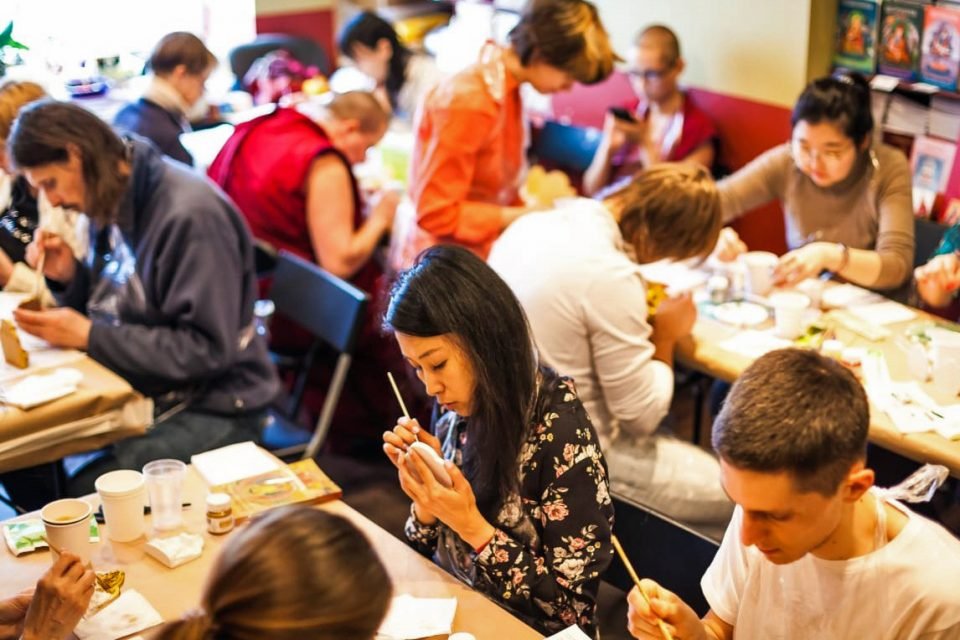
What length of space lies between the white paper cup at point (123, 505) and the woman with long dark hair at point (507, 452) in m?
0.50

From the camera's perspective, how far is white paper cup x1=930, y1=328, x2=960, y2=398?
8.94 feet

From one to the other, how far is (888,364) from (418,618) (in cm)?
159

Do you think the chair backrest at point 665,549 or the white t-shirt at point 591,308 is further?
the white t-shirt at point 591,308

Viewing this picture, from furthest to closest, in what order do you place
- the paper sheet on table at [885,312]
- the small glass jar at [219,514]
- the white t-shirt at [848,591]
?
the paper sheet on table at [885,312] → the small glass jar at [219,514] → the white t-shirt at [848,591]

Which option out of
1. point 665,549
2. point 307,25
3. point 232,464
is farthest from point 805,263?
point 307,25

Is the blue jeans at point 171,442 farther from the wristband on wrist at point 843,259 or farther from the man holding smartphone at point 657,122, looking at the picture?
the man holding smartphone at point 657,122

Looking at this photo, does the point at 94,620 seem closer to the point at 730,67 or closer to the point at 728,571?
the point at 728,571

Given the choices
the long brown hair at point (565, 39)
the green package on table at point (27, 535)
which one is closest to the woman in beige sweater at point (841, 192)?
the long brown hair at point (565, 39)

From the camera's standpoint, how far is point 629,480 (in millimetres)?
2793

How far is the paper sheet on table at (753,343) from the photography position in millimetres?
2990

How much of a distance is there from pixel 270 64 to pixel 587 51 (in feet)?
8.84

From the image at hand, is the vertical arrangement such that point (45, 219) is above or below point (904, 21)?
below

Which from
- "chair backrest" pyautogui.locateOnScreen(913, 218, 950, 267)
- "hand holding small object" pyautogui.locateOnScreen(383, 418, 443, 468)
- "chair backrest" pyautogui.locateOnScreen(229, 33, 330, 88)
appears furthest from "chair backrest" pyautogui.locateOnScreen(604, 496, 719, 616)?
"chair backrest" pyautogui.locateOnScreen(229, 33, 330, 88)

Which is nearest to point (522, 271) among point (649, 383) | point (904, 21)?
point (649, 383)
